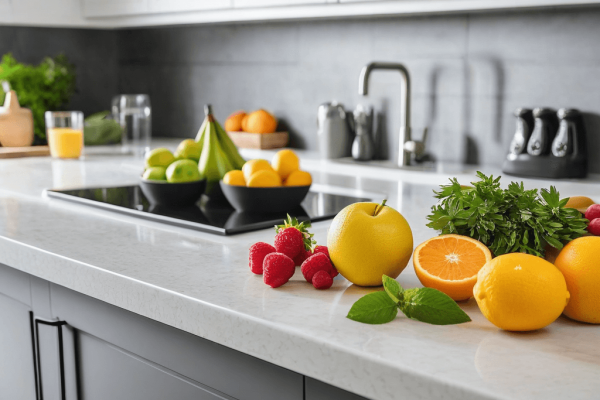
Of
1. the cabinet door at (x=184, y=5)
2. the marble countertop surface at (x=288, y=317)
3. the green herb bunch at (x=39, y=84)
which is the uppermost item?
the cabinet door at (x=184, y=5)

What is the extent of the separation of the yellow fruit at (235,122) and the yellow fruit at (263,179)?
4.43ft

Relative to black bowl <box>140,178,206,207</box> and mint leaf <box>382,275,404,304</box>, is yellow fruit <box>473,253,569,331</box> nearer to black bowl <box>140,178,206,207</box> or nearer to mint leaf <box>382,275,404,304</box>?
mint leaf <box>382,275,404,304</box>

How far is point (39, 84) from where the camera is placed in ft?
8.71

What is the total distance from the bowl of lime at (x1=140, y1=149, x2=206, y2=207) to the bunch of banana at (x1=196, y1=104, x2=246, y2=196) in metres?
0.04

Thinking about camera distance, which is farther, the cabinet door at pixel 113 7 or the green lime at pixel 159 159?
the cabinet door at pixel 113 7

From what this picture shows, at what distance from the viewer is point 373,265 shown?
0.81 m

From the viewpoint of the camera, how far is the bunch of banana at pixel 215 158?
57.9 inches

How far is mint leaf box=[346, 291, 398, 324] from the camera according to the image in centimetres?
71

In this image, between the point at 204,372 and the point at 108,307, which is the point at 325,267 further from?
the point at 108,307

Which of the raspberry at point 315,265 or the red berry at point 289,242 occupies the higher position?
the red berry at point 289,242

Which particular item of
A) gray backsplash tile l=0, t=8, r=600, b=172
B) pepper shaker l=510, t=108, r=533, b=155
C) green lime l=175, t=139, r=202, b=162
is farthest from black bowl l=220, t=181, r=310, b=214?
gray backsplash tile l=0, t=8, r=600, b=172

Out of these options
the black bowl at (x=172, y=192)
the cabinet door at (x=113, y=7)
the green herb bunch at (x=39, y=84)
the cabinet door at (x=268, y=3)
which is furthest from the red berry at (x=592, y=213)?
the green herb bunch at (x=39, y=84)

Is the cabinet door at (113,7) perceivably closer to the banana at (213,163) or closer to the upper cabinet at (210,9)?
the upper cabinet at (210,9)

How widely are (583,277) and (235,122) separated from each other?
2.06 m
